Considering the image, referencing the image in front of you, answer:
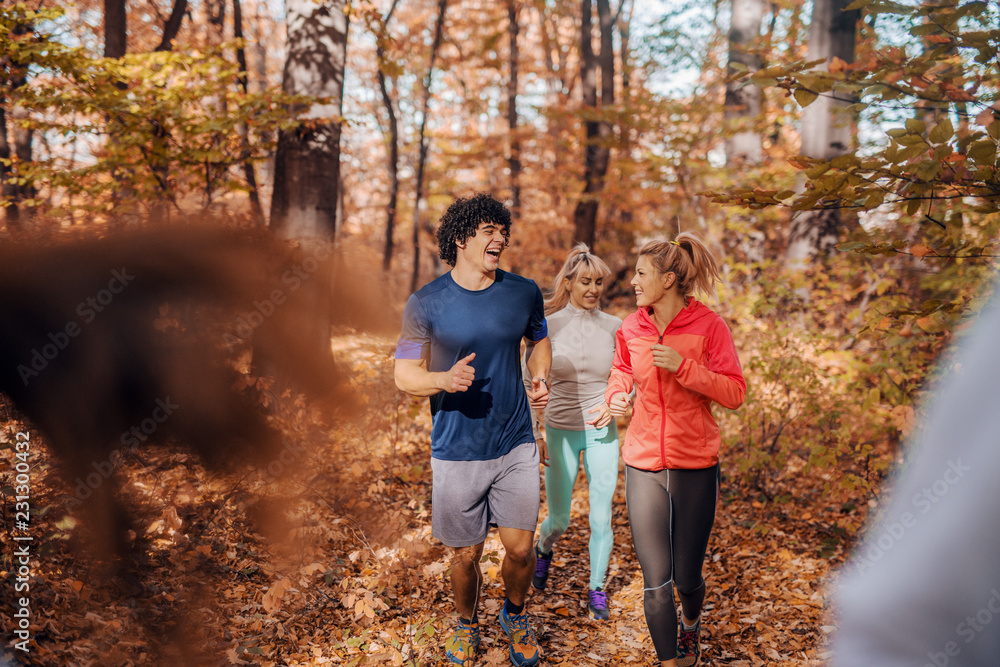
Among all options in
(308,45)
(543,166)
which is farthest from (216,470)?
(543,166)

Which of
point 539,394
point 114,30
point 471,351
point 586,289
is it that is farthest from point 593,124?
point 471,351

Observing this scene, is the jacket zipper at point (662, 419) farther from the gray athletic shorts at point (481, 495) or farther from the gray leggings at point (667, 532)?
the gray athletic shorts at point (481, 495)

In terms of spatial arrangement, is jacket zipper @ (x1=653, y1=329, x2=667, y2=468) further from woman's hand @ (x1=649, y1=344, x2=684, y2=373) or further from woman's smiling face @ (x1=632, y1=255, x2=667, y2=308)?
woman's smiling face @ (x1=632, y1=255, x2=667, y2=308)

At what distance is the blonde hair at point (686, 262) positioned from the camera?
302 centimetres

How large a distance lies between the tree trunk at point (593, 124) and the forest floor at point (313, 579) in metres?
7.43

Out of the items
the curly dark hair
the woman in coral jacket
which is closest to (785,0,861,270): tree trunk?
the woman in coral jacket

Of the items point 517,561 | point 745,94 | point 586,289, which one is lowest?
point 517,561

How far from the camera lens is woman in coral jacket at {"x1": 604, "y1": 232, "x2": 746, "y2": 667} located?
286 cm

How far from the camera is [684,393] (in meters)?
2.94

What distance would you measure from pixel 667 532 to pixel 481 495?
1010 mm

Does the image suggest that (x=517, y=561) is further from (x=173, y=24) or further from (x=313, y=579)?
(x=173, y=24)

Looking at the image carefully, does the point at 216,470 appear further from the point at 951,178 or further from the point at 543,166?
the point at 543,166

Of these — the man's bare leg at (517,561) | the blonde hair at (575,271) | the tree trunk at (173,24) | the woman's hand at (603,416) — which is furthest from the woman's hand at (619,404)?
the tree trunk at (173,24)

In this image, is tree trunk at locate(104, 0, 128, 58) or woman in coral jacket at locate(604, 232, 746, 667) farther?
tree trunk at locate(104, 0, 128, 58)
